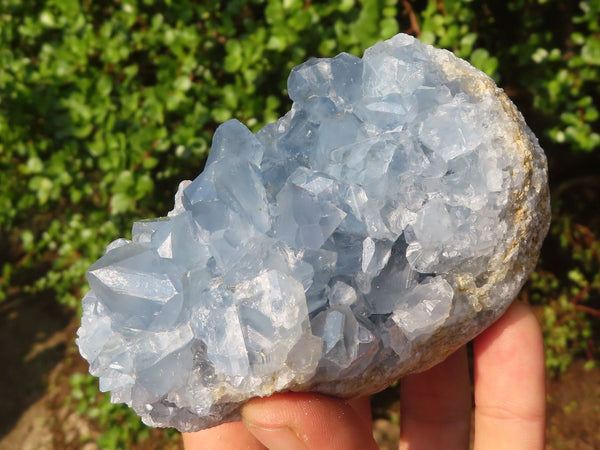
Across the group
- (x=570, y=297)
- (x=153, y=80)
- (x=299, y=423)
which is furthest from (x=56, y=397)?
(x=570, y=297)

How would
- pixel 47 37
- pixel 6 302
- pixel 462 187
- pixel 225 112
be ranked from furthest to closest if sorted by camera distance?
pixel 6 302
pixel 47 37
pixel 225 112
pixel 462 187

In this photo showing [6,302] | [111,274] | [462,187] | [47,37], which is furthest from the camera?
[6,302]

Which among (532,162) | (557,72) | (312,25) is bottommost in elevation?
(557,72)

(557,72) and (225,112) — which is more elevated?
(225,112)

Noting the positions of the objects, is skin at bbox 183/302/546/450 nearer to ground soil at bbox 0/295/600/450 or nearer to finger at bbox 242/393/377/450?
finger at bbox 242/393/377/450

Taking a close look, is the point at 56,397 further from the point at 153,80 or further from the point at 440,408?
the point at 440,408

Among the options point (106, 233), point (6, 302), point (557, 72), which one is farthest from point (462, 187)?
point (6, 302)

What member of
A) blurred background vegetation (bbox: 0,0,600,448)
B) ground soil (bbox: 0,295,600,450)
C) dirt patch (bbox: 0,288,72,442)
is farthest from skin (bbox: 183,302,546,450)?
dirt patch (bbox: 0,288,72,442)

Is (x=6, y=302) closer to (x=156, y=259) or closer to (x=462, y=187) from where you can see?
(x=156, y=259)
